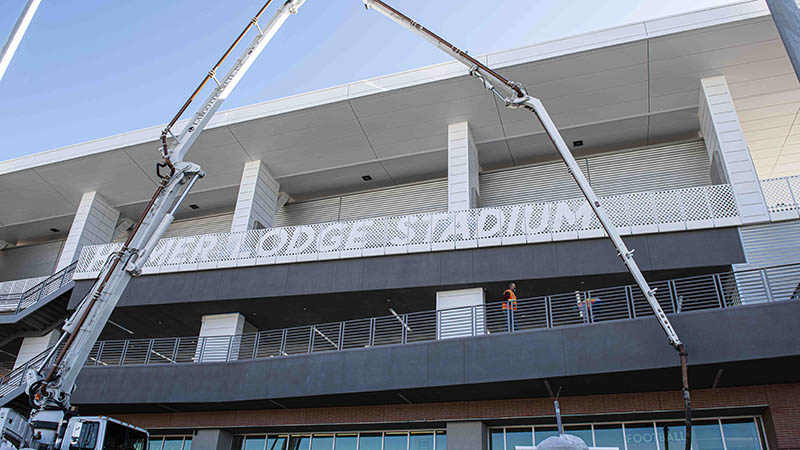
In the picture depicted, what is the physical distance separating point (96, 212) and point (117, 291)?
21051 mm

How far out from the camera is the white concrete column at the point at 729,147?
69.7ft

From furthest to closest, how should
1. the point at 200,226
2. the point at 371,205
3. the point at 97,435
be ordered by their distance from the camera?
the point at 200,226
the point at 371,205
the point at 97,435

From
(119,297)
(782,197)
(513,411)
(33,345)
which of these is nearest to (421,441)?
(513,411)

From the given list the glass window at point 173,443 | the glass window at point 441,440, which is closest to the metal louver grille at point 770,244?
the glass window at point 441,440

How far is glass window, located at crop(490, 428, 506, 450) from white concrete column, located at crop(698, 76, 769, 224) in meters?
11.3

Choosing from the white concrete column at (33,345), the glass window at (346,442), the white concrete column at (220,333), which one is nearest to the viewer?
the glass window at (346,442)

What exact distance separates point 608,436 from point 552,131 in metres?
10.1

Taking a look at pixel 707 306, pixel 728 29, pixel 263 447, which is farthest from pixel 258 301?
pixel 728 29

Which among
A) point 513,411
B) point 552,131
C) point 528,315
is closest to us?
point 552,131

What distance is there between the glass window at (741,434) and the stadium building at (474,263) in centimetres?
7

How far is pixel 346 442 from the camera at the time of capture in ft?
73.6

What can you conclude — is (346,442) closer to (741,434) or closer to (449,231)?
(449,231)

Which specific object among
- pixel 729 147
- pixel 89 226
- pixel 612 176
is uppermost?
pixel 612 176

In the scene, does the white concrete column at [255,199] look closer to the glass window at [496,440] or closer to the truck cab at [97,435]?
the truck cab at [97,435]
